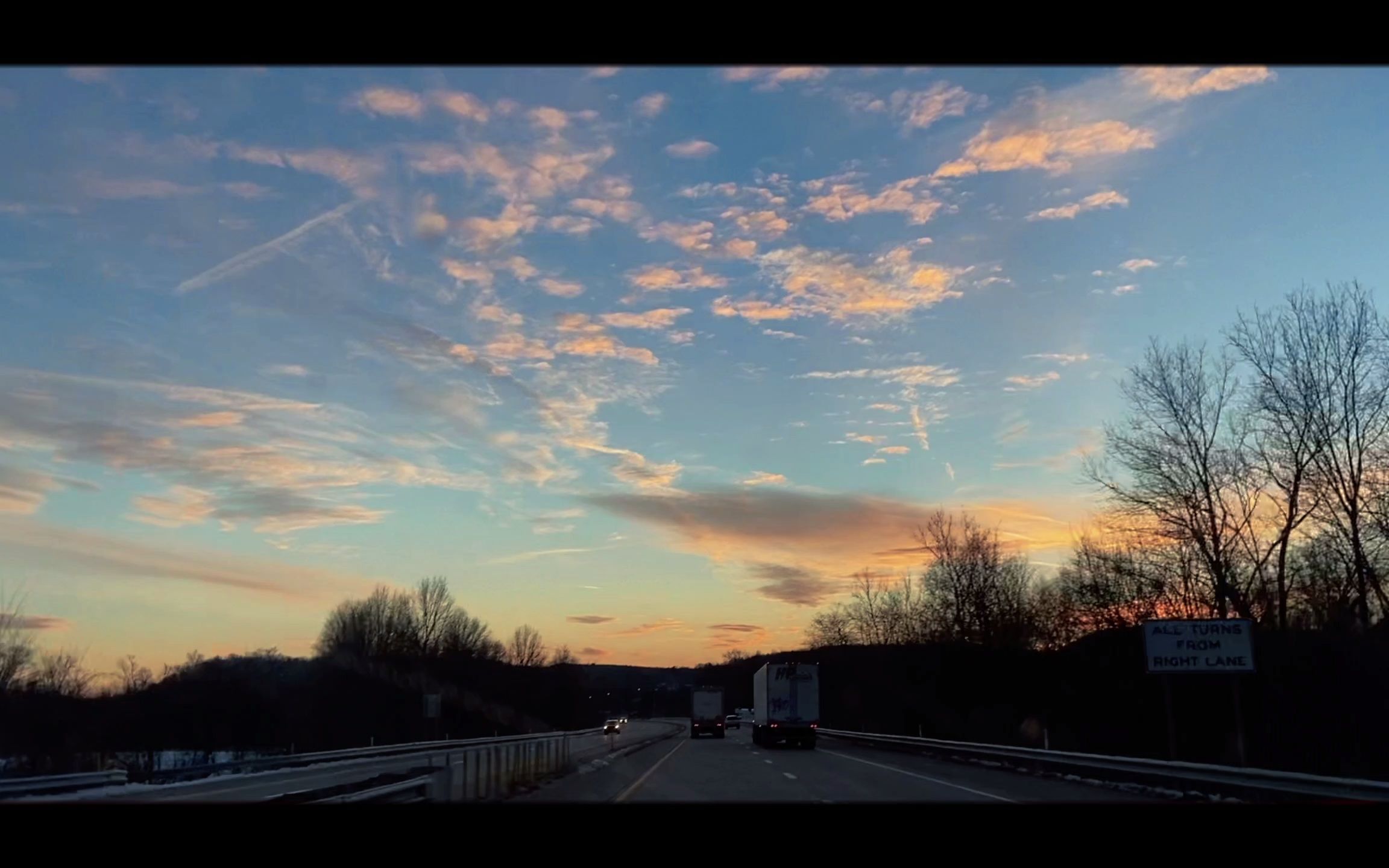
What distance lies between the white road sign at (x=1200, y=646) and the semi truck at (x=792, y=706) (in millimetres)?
27291

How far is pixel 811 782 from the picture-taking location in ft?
89.7

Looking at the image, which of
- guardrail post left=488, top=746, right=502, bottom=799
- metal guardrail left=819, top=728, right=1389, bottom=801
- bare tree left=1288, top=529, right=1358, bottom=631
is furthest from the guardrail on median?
bare tree left=1288, top=529, right=1358, bottom=631

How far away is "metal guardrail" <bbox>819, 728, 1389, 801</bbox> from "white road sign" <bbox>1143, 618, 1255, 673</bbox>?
230cm

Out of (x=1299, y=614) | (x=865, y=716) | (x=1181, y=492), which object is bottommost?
(x=865, y=716)

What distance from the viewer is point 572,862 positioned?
4.28 metres

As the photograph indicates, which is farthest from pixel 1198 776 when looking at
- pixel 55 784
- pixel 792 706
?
pixel 792 706

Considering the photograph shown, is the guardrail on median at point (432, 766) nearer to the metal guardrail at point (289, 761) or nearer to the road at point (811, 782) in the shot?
the metal guardrail at point (289, 761)

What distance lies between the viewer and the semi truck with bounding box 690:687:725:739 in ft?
266

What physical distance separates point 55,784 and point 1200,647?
2529cm

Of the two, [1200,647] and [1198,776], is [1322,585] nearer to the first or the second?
[1200,647]
